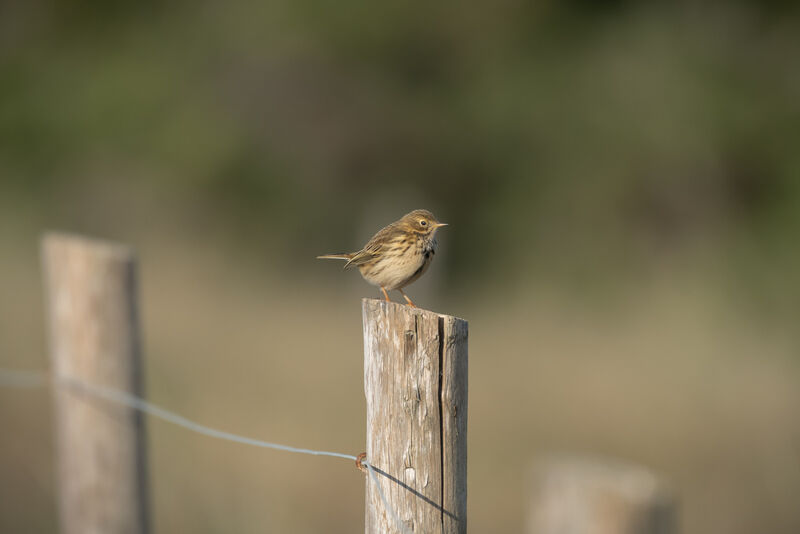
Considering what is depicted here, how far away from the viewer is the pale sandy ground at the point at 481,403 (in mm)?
6754

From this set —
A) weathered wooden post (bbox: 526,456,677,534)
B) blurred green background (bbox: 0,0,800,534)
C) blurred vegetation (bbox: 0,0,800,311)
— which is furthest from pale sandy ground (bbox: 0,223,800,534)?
blurred vegetation (bbox: 0,0,800,311)

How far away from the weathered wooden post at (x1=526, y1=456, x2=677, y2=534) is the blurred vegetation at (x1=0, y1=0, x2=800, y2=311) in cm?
1166

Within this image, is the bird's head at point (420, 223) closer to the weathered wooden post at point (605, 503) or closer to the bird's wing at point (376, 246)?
the bird's wing at point (376, 246)

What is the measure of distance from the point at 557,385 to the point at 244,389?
2.95m

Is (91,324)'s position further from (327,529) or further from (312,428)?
(312,428)

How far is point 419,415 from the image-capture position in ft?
8.02

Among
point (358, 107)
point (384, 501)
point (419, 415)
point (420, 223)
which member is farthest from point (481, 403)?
point (358, 107)

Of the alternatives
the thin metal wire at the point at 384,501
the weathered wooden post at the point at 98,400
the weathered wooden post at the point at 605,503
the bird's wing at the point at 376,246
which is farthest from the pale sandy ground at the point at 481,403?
the thin metal wire at the point at 384,501

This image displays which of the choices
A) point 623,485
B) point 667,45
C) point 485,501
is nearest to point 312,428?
point 485,501

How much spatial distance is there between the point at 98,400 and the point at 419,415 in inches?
85.7

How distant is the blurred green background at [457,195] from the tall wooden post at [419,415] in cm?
514

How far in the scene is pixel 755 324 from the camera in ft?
32.0

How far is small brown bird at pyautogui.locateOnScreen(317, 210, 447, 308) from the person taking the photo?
3.88m

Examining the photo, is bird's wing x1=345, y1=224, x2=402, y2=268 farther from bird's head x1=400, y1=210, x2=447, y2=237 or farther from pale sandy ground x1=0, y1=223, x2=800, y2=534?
pale sandy ground x1=0, y1=223, x2=800, y2=534
